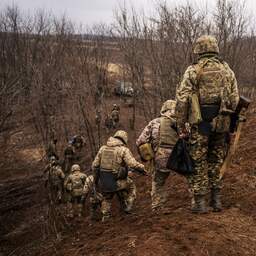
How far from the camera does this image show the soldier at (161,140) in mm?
6770

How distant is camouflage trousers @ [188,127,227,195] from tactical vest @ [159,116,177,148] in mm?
956

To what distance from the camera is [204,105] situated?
5617 millimetres

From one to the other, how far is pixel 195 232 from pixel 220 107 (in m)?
1.44

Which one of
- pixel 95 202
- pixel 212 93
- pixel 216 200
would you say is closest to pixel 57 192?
pixel 95 202

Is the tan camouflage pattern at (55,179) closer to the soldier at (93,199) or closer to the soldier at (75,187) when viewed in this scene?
the soldier at (75,187)

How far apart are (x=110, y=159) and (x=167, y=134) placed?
1074 millimetres

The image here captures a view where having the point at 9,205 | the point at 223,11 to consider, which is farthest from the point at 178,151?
the point at 223,11

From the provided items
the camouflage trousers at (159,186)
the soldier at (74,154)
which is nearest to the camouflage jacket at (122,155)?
the camouflage trousers at (159,186)

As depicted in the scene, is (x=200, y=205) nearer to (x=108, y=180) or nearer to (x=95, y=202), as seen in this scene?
(x=108, y=180)

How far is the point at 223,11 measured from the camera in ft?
57.7

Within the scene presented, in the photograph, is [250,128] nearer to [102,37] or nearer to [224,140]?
[224,140]

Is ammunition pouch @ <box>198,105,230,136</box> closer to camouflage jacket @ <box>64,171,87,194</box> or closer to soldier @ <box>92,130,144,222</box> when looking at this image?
soldier @ <box>92,130,144,222</box>

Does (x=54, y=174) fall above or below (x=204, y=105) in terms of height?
below

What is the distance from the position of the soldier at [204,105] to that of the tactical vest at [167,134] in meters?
0.96
